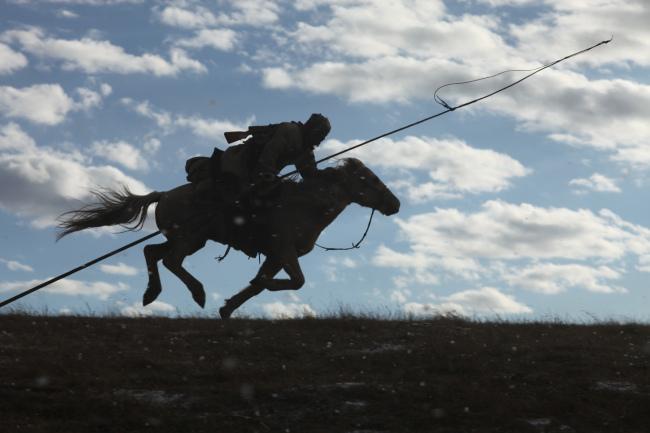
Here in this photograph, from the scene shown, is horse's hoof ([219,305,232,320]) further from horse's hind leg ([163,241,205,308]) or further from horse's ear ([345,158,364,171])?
horse's ear ([345,158,364,171])

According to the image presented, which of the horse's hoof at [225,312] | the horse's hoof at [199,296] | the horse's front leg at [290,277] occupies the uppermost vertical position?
the horse's front leg at [290,277]

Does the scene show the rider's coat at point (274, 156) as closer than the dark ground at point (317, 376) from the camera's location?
No

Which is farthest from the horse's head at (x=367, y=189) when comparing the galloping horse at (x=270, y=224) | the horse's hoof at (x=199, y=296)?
the horse's hoof at (x=199, y=296)

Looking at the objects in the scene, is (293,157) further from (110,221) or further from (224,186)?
(110,221)

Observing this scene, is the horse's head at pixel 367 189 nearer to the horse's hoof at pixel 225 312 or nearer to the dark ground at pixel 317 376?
the dark ground at pixel 317 376

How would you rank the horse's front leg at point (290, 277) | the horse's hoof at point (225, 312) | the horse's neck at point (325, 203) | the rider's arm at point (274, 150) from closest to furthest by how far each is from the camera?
1. the rider's arm at point (274, 150)
2. the horse's front leg at point (290, 277)
3. the horse's neck at point (325, 203)
4. the horse's hoof at point (225, 312)

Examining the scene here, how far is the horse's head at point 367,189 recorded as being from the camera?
16797mm

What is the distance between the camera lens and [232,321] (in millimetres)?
16906

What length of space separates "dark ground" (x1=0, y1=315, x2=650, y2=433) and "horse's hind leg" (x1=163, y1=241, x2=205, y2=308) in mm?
535

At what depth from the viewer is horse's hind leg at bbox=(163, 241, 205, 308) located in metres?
16.5

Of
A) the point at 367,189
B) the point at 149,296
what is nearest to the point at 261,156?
the point at 367,189

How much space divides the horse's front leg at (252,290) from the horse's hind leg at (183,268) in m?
0.44

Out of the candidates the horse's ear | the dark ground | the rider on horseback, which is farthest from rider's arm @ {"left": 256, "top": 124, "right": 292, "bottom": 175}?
the dark ground

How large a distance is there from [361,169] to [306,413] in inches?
224
